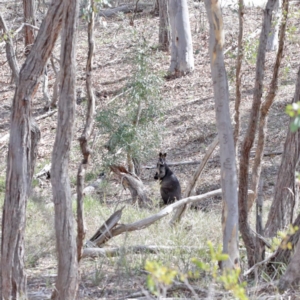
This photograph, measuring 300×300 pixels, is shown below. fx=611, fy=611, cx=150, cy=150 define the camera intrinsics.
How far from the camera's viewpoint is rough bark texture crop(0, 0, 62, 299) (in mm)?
4688

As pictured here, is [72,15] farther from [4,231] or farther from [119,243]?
[119,243]

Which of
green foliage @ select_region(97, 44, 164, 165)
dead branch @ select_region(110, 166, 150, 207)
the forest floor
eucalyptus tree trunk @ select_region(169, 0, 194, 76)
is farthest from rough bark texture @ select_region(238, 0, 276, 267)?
eucalyptus tree trunk @ select_region(169, 0, 194, 76)

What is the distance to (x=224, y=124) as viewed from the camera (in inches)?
183

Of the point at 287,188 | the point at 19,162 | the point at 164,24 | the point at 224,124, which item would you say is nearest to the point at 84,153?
the point at 19,162

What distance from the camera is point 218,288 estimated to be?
4.93 meters

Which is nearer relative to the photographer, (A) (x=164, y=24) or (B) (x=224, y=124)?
(B) (x=224, y=124)

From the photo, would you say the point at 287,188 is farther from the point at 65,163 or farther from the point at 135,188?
the point at 135,188

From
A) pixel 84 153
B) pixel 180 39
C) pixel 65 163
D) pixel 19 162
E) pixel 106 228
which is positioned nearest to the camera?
pixel 65 163

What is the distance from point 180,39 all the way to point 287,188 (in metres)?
14.6

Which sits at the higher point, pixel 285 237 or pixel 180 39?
pixel 180 39

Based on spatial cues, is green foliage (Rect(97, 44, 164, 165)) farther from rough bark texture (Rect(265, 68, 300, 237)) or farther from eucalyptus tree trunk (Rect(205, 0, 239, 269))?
eucalyptus tree trunk (Rect(205, 0, 239, 269))

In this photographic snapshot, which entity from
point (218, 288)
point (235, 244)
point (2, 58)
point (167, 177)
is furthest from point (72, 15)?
point (2, 58)

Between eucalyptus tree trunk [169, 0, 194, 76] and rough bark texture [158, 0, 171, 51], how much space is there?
1.23m

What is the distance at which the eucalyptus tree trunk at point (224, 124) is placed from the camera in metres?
4.60
